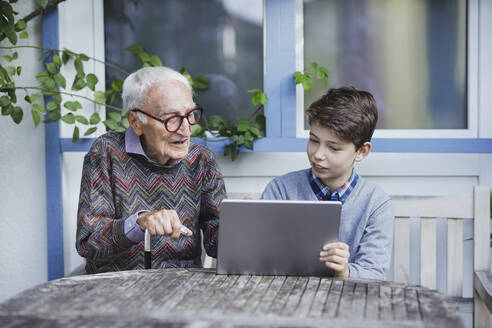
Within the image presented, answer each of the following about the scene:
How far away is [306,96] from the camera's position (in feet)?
8.65

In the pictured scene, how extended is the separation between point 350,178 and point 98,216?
87cm

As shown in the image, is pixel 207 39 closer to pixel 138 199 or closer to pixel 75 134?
pixel 75 134

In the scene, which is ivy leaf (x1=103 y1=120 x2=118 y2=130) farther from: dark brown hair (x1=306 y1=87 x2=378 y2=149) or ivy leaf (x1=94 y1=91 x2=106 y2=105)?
dark brown hair (x1=306 y1=87 x2=378 y2=149)

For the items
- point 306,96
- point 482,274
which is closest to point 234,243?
point 482,274

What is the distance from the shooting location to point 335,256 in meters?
1.43

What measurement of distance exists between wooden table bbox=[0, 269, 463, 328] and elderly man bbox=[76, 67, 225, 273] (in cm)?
38

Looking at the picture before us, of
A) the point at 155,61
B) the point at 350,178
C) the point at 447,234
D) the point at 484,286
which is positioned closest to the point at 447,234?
the point at 447,234

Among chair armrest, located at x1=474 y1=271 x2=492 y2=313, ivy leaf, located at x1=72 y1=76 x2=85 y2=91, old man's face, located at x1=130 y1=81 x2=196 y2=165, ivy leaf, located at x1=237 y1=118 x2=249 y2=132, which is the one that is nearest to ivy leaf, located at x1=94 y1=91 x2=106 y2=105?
ivy leaf, located at x1=72 y1=76 x2=85 y2=91

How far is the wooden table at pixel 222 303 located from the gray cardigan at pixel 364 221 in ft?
1.03

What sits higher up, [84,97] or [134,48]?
[134,48]

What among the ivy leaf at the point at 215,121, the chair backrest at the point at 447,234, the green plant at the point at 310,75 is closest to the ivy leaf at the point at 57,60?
the ivy leaf at the point at 215,121

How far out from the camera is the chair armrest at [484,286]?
1.87 meters

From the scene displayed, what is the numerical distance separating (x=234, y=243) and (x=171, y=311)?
0.99ft

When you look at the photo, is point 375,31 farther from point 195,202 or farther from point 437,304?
point 437,304
